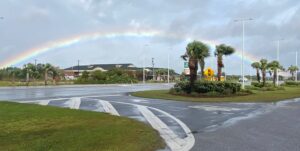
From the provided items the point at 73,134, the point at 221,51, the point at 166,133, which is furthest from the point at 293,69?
the point at 73,134

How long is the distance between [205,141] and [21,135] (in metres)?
4.75

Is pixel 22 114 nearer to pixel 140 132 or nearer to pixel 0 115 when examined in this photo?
pixel 0 115

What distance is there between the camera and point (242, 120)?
14.9 metres

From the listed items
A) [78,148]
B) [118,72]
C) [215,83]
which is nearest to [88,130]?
[78,148]

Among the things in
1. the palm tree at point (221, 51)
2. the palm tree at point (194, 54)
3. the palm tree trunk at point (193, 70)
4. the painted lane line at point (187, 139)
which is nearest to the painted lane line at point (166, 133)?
the painted lane line at point (187, 139)

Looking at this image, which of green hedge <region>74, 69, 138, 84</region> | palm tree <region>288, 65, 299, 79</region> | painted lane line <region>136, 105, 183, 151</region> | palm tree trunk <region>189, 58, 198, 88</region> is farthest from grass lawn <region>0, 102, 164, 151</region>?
palm tree <region>288, 65, 299, 79</region>

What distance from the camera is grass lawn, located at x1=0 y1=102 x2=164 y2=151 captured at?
8.61 m

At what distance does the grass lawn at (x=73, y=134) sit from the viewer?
8.61 metres

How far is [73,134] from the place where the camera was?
33.3 ft

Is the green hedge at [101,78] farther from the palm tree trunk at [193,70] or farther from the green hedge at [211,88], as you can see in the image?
the green hedge at [211,88]

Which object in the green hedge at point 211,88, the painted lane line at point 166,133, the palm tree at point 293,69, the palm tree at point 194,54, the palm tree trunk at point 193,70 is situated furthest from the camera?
the palm tree at point 293,69

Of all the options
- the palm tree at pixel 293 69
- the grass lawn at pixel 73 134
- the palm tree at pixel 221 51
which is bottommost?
the grass lawn at pixel 73 134

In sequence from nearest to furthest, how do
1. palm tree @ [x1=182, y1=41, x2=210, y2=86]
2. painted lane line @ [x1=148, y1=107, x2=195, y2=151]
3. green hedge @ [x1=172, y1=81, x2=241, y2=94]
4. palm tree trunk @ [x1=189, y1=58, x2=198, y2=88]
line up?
painted lane line @ [x1=148, y1=107, x2=195, y2=151] → green hedge @ [x1=172, y1=81, x2=241, y2=94] → palm tree trunk @ [x1=189, y1=58, x2=198, y2=88] → palm tree @ [x1=182, y1=41, x2=210, y2=86]

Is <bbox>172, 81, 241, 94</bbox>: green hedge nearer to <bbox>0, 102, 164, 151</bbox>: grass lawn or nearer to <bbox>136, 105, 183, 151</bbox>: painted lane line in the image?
<bbox>136, 105, 183, 151</bbox>: painted lane line
